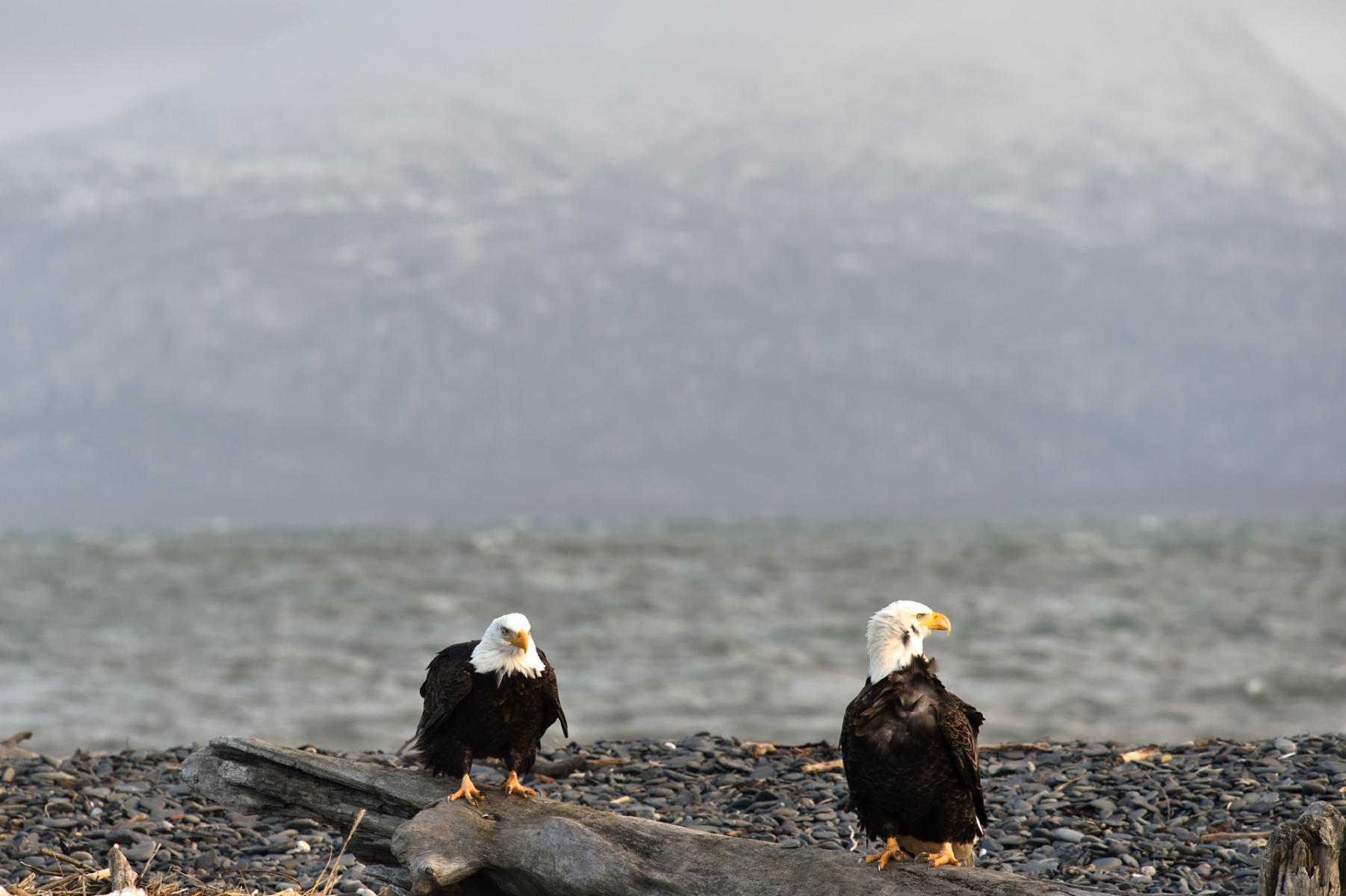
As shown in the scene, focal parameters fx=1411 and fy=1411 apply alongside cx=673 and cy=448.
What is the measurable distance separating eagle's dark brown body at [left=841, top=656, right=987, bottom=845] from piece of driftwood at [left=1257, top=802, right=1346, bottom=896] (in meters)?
1.31

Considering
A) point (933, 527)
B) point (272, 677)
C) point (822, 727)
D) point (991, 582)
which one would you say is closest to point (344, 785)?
point (822, 727)

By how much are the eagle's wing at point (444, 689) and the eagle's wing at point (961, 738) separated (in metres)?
2.26

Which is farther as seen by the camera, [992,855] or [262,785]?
[992,855]

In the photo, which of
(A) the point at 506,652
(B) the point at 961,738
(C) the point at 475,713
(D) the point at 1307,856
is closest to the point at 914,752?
(B) the point at 961,738

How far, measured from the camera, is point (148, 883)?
21.4 feet

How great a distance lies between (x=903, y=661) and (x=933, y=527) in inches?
3482

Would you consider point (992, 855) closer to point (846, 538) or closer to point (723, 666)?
point (723, 666)

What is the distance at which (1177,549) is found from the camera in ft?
202

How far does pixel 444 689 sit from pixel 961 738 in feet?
8.08

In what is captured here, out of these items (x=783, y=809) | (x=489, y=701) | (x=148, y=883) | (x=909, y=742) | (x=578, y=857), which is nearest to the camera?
(x=578, y=857)

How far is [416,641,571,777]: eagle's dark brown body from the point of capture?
6.70 metres

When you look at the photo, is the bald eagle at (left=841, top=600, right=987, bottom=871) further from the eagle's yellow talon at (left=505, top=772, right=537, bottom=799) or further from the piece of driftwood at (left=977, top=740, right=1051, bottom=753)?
the piece of driftwood at (left=977, top=740, right=1051, bottom=753)

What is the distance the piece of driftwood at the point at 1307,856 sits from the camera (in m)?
4.80

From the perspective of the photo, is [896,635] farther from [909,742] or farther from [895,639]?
[909,742]
